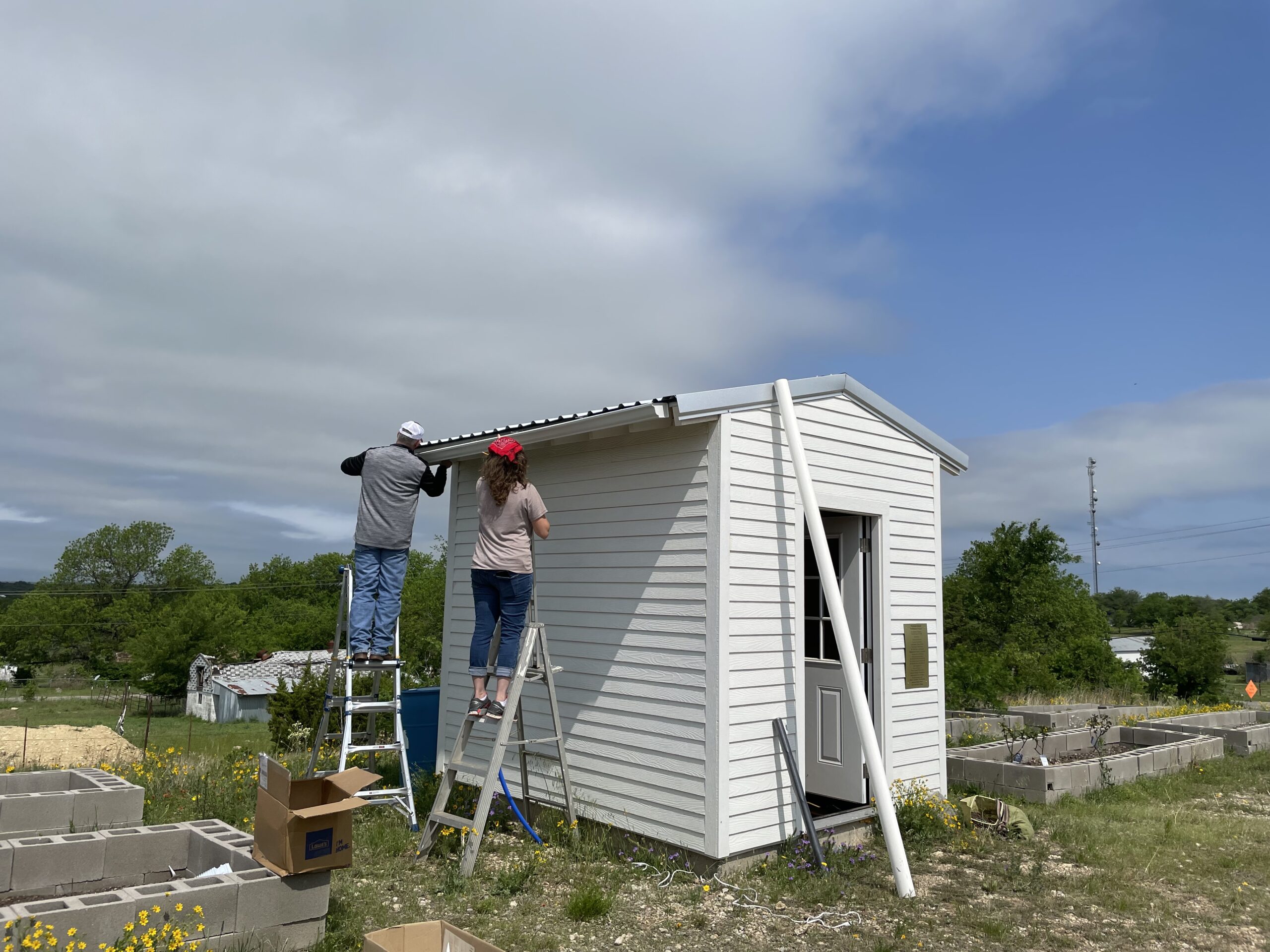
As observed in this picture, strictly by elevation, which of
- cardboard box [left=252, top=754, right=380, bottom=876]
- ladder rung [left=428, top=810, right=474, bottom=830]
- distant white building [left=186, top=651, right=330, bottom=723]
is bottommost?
distant white building [left=186, top=651, right=330, bottom=723]

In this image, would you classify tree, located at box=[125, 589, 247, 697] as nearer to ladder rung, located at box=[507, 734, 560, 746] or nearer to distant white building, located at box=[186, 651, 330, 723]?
distant white building, located at box=[186, 651, 330, 723]

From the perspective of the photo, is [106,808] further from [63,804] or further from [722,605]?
[722,605]

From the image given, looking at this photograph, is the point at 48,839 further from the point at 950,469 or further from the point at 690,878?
the point at 950,469

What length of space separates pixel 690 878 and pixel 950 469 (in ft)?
16.0

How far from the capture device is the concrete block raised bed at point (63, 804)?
5.14 meters

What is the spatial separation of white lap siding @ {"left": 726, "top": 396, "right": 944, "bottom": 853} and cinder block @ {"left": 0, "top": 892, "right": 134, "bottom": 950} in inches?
145

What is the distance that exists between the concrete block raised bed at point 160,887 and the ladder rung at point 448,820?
4.32 ft

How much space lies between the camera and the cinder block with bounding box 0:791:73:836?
5.11 m

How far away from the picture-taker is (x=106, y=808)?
542 cm

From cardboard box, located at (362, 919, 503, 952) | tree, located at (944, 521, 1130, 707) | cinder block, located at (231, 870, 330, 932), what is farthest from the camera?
tree, located at (944, 521, 1130, 707)

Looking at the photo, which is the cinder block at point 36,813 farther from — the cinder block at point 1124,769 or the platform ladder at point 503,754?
the cinder block at point 1124,769

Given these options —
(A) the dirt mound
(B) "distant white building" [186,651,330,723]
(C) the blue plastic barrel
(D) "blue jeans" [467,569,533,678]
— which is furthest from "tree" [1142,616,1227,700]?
(B) "distant white building" [186,651,330,723]

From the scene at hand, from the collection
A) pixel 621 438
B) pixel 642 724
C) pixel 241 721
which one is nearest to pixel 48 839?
pixel 642 724

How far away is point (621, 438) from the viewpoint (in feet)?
22.8
